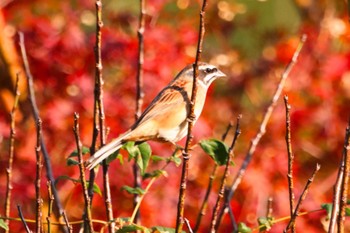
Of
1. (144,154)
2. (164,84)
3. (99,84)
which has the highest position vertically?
Result: (164,84)

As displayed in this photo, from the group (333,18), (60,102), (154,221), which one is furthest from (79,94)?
(333,18)

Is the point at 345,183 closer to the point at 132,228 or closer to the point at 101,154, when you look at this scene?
the point at 132,228

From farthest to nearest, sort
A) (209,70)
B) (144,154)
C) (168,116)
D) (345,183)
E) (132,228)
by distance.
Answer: (209,70), (168,116), (144,154), (132,228), (345,183)

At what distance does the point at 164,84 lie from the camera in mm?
5254

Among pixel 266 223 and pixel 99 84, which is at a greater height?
pixel 99 84

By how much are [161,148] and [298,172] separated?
1.36m

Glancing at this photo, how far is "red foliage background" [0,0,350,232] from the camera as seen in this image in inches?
197

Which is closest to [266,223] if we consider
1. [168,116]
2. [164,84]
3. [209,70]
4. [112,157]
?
[112,157]

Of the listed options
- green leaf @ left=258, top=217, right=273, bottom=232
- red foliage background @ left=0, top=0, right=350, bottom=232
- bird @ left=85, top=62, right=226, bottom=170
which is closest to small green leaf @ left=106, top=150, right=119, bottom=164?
Answer: bird @ left=85, top=62, right=226, bottom=170

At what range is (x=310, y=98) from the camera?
247 inches

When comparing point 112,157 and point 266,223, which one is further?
point 112,157

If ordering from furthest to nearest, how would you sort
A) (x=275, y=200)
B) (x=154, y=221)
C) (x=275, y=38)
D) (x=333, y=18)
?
(x=275, y=38) → (x=333, y=18) → (x=275, y=200) → (x=154, y=221)

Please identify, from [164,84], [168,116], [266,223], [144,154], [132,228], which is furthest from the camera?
[164,84]

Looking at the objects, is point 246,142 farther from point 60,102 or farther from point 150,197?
point 60,102
